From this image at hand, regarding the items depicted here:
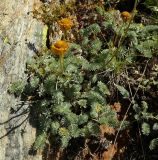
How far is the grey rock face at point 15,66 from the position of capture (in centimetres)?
444

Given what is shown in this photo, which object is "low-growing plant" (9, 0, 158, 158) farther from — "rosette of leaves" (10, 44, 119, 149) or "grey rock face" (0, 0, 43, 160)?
"grey rock face" (0, 0, 43, 160)

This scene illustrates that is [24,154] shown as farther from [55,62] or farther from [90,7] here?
[90,7]

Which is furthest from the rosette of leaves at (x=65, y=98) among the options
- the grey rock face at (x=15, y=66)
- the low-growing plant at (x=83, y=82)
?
the grey rock face at (x=15, y=66)

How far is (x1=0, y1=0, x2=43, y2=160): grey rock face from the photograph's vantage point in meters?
A: 4.44

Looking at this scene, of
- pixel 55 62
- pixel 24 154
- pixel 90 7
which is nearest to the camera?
pixel 24 154

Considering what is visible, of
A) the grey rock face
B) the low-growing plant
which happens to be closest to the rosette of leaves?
the low-growing plant

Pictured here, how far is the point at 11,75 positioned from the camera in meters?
4.70

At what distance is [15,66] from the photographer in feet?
15.6

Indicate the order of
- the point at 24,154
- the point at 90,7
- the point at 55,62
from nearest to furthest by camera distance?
the point at 24,154, the point at 55,62, the point at 90,7

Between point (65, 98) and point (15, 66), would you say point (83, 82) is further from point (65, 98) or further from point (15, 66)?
point (15, 66)

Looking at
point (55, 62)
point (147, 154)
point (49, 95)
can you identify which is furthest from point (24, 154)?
point (147, 154)

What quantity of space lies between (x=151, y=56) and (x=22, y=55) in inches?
61.6

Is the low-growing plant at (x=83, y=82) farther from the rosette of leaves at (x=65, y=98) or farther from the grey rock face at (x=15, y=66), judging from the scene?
the grey rock face at (x=15, y=66)

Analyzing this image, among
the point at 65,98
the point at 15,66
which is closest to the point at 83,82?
the point at 65,98
